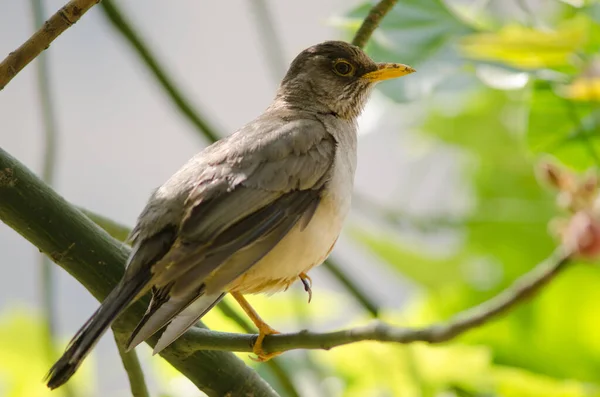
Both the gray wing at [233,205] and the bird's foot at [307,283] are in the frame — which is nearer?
the gray wing at [233,205]

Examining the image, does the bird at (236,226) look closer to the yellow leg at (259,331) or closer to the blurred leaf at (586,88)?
the yellow leg at (259,331)

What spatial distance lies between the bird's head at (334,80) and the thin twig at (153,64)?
395 mm

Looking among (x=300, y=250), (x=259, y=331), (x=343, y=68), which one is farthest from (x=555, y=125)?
(x=259, y=331)

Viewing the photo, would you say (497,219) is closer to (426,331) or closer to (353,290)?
(353,290)

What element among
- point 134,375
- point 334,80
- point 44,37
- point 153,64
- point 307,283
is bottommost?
point 307,283

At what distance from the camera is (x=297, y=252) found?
2377 mm

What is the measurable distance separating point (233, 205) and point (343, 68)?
1144 mm

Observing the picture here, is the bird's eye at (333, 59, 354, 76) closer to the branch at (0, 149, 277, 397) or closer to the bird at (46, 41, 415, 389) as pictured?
the bird at (46, 41, 415, 389)

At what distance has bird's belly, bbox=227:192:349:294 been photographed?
2377 millimetres

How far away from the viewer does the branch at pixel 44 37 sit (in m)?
1.85

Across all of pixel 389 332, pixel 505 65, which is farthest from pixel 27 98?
pixel 389 332

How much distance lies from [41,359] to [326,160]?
1460 mm

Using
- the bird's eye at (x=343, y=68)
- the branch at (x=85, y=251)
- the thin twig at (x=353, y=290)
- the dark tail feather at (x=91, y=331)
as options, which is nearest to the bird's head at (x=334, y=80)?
the bird's eye at (x=343, y=68)

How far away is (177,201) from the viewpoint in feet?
7.57
